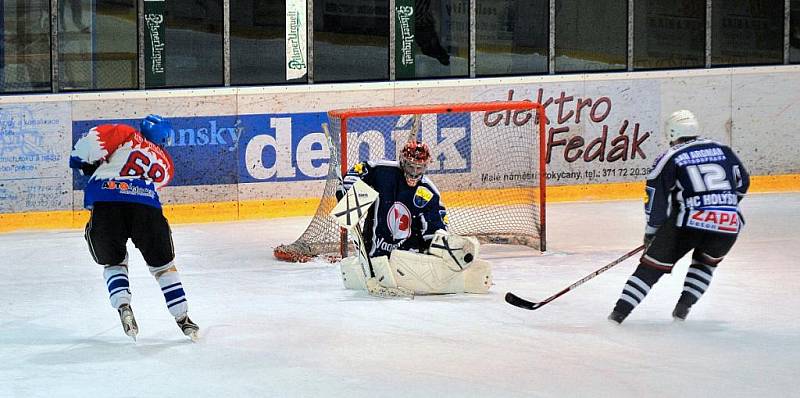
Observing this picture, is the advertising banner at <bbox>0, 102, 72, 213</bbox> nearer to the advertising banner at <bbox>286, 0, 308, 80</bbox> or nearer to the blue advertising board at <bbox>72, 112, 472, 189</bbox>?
the blue advertising board at <bbox>72, 112, 472, 189</bbox>

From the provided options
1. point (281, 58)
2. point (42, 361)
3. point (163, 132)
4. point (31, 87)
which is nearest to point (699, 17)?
point (281, 58)

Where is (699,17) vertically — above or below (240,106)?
above

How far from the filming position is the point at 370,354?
5848 millimetres

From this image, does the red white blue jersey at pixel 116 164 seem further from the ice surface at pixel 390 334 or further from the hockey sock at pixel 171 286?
the ice surface at pixel 390 334

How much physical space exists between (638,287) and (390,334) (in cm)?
112

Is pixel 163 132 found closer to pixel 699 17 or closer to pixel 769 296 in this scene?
pixel 769 296

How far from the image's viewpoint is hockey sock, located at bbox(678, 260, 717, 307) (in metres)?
6.48

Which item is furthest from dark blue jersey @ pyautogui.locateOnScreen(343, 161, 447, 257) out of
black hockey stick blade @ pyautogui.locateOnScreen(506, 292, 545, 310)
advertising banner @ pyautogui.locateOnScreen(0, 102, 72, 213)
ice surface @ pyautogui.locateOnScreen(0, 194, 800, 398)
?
advertising banner @ pyautogui.locateOnScreen(0, 102, 72, 213)

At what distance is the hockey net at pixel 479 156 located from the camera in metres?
9.25

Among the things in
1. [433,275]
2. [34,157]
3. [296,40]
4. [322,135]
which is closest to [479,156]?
[322,135]

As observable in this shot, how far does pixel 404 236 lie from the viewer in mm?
7324

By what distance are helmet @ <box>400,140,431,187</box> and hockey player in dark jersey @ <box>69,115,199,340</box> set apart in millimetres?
1533

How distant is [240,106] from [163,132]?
4077mm

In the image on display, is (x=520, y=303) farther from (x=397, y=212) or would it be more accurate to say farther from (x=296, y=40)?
(x=296, y=40)
